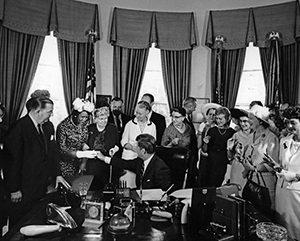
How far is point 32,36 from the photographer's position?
4840 mm

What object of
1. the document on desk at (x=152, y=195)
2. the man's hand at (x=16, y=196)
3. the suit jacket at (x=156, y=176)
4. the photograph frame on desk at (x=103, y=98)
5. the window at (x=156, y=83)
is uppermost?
the window at (x=156, y=83)

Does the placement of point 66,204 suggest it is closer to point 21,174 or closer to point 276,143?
point 21,174

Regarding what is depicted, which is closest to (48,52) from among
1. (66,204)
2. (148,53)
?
(148,53)

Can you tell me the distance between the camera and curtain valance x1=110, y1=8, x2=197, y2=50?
5555 millimetres

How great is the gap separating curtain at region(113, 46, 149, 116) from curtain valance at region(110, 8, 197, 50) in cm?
16

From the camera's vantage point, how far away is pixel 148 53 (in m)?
5.70

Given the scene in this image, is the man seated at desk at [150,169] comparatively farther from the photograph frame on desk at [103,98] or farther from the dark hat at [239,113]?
the photograph frame on desk at [103,98]

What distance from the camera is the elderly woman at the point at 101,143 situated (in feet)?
12.1

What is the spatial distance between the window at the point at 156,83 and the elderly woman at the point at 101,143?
217 cm

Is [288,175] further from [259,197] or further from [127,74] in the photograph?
[127,74]

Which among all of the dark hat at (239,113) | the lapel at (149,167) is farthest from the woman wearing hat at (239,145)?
the lapel at (149,167)

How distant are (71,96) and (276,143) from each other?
376 centimetres

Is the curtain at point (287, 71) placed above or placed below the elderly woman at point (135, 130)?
above

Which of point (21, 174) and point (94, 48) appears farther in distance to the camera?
point (94, 48)
